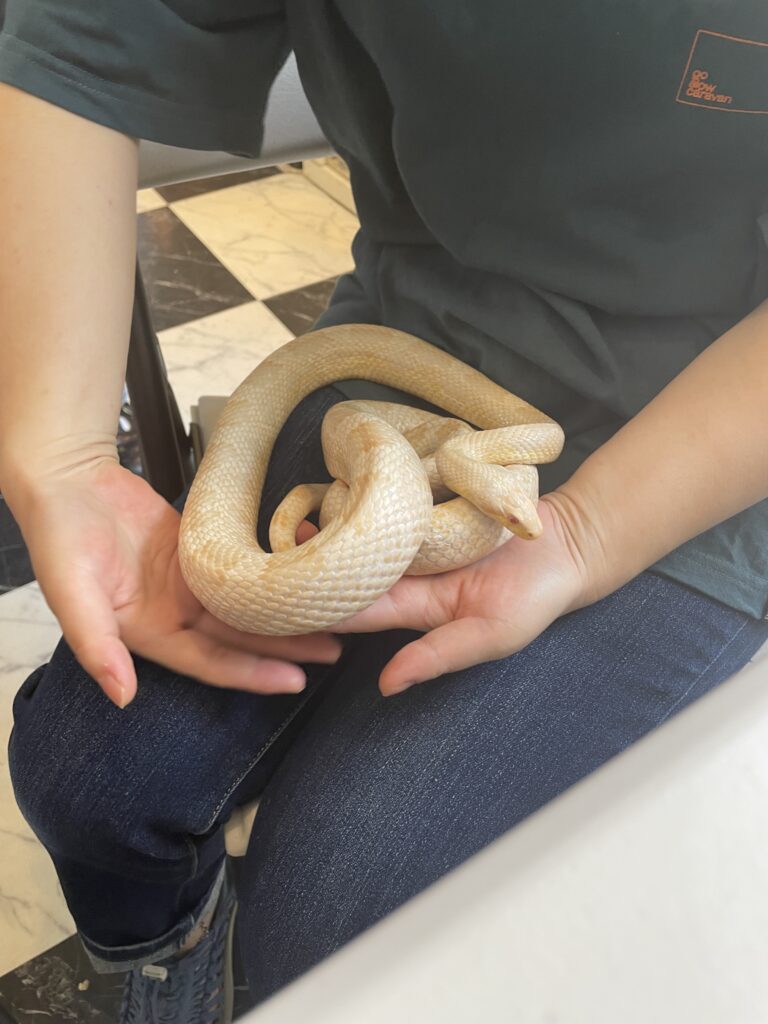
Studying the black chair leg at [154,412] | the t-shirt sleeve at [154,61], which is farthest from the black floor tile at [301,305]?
the t-shirt sleeve at [154,61]

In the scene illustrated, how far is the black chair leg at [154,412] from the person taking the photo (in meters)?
0.98

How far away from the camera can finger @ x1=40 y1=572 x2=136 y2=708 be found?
52 cm

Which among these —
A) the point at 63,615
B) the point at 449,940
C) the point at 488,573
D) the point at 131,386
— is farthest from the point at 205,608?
the point at 131,386

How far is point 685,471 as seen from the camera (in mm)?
618

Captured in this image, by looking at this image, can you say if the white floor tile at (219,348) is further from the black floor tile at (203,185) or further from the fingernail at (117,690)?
the fingernail at (117,690)

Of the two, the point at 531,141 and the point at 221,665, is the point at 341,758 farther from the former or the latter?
the point at 531,141

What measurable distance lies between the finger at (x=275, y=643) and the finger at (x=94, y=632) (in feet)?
0.22

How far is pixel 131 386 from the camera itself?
101cm

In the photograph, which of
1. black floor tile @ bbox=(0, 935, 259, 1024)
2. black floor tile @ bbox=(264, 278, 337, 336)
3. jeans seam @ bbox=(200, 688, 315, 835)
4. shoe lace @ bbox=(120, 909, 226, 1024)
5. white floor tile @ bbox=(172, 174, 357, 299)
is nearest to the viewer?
jeans seam @ bbox=(200, 688, 315, 835)

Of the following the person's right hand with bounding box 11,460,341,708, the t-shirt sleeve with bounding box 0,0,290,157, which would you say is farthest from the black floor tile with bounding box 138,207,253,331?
the person's right hand with bounding box 11,460,341,708

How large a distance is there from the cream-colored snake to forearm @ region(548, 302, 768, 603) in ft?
0.20

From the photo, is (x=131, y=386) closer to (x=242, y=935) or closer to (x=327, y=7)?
(x=327, y=7)

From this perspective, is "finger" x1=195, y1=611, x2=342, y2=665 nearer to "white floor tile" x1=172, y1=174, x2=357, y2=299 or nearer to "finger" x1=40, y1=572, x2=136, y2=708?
"finger" x1=40, y1=572, x2=136, y2=708

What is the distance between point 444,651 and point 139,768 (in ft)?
0.83
